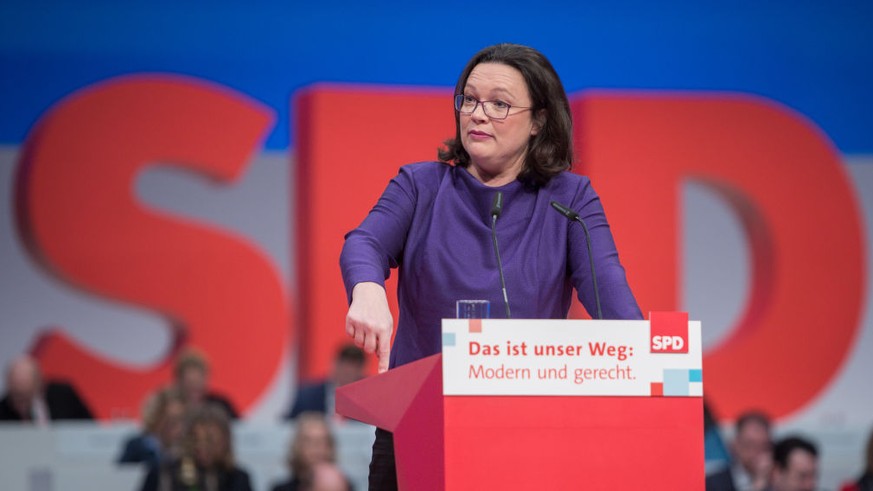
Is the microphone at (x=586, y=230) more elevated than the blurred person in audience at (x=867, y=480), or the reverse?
the microphone at (x=586, y=230)

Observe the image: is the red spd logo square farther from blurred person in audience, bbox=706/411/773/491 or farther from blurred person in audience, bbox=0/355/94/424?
blurred person in audience, bbox=0/355/94/424

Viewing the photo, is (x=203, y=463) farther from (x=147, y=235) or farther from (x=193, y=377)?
(x=147, y=235)

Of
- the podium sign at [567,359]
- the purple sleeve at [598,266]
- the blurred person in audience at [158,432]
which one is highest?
the purple sleeve at [598,266]

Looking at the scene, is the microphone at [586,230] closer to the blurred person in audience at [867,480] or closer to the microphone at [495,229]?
the microphone at [495,229]

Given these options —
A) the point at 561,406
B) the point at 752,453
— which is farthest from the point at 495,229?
the point at 752,453

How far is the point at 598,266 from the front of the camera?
2.28m

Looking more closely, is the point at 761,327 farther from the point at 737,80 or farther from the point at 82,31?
the point at 82,31

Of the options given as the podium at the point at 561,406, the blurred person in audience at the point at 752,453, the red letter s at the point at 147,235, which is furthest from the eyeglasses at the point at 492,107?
the red letter s at the point at 147,235

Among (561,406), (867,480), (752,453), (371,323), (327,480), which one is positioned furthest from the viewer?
(752,453)

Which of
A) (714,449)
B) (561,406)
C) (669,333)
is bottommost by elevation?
(714,449)

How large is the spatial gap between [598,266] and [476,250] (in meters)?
0.22

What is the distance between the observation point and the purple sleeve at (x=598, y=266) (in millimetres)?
2227

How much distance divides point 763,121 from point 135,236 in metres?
4.30

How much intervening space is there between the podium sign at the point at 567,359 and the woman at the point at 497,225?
0.87 ft
